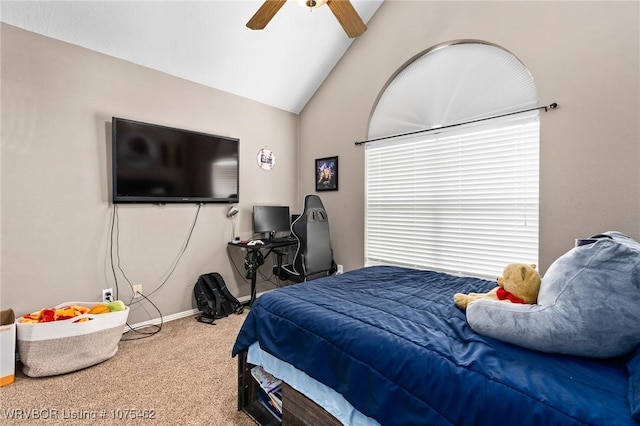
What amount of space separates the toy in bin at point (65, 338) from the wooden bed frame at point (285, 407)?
122 cm

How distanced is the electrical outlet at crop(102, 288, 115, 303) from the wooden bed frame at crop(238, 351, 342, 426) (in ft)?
5.53

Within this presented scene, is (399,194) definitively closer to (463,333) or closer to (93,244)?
(463,333)

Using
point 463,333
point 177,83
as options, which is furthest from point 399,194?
point 177,83

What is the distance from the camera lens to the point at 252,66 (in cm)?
318

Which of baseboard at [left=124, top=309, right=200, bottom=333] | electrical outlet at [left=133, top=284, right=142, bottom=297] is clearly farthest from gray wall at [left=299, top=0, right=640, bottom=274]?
electrical outlet at [left=133, top=284, right=142, bottom=297]

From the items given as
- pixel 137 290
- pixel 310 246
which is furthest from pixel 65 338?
pixel 310 246

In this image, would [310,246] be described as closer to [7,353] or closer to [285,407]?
[285,407]

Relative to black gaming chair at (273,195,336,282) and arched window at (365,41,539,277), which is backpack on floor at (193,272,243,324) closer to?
black gaming chair at (273,195,336,282)

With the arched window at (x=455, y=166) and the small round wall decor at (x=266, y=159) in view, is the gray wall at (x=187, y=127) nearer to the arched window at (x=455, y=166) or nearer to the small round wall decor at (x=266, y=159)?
the arched window at (x=455, y=166)

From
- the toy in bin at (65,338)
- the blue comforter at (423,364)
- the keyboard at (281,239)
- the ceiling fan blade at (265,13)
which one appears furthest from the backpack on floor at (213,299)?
the ceiling fan blade at (265,13)

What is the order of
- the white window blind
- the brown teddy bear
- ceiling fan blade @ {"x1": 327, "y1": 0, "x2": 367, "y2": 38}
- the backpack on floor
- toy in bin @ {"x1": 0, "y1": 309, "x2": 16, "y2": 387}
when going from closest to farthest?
the brown teddy bear → toy in bin @ {"x1": 0, "y1": 309, "x2": 16, "y2": 387} → ceiling fan blade @ {"x1": 327, "y1": 0, "x2": 367, "y2": 38} → the white window blind → the backpack on floor

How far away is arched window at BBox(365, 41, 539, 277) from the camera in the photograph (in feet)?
7.70

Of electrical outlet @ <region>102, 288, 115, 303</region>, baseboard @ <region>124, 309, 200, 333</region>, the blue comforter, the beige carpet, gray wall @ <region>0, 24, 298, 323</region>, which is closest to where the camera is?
the blue comforter

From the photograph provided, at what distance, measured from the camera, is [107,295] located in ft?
8.39
